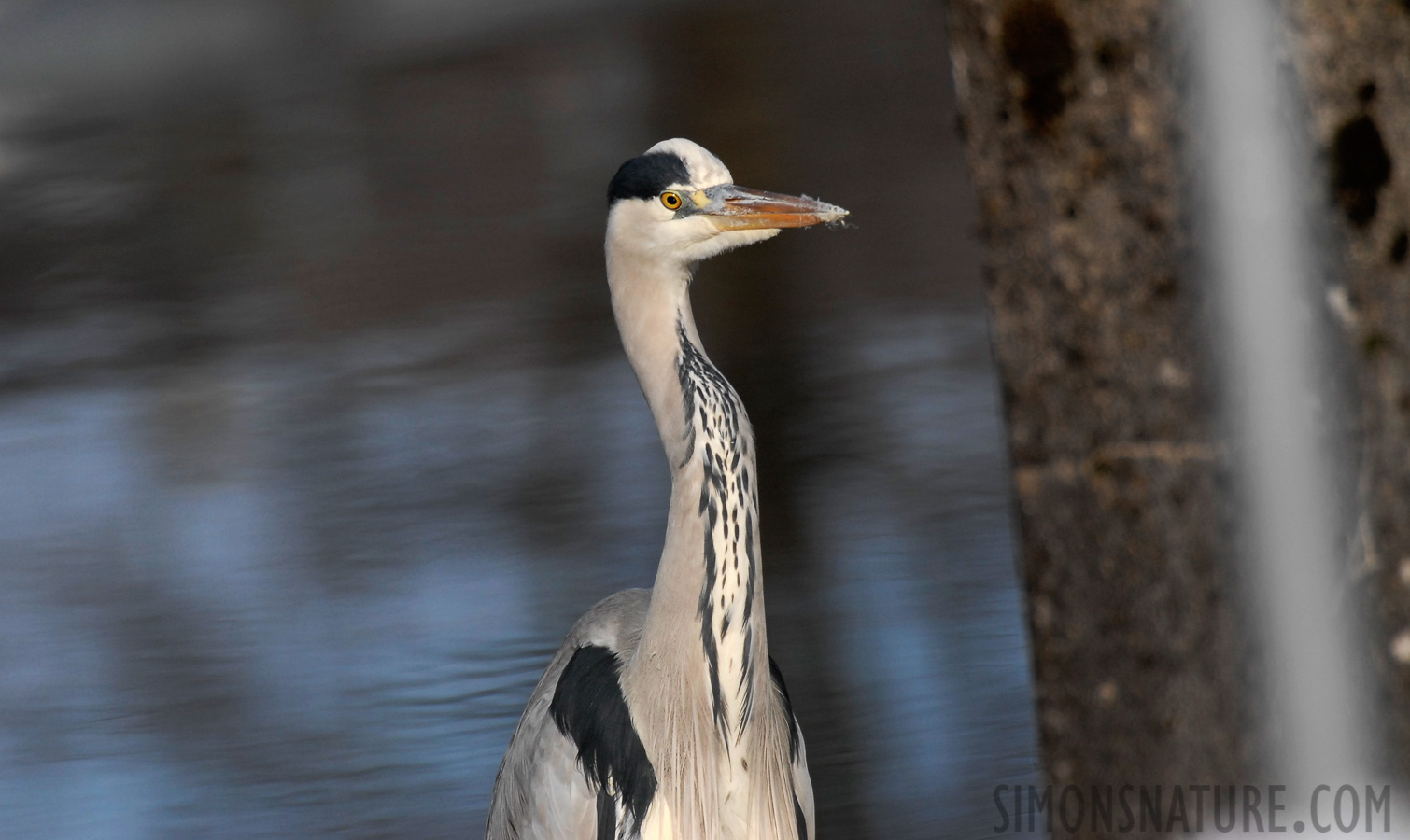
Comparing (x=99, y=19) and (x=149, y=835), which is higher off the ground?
(x=99, y=19)

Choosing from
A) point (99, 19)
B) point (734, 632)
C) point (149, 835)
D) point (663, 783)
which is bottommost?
point (149, 835)

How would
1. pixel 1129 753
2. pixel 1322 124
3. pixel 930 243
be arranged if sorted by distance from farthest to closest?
1. pixel 930 243
2. pixel 1129 753
3. pixel 1322 124

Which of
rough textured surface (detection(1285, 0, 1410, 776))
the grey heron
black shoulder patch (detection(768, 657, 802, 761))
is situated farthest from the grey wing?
rough textured surface (detection(1285, 0, 1410, 776))

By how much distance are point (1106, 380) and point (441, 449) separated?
4869mm

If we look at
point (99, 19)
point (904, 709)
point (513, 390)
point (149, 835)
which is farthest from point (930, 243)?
point (99, 19)

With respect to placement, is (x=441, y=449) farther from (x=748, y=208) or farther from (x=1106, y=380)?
(x=1106, y=380)

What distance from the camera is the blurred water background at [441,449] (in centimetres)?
393

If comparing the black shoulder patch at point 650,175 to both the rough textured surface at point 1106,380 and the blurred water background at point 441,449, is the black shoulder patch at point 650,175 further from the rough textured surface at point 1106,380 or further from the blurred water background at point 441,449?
the blurred water background at point 441,449

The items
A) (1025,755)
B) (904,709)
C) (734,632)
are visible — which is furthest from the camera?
(904,709)

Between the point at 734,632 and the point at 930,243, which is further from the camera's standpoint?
the point at 930,243

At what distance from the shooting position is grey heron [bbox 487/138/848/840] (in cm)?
249

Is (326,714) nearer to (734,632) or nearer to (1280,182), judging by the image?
(734,632)

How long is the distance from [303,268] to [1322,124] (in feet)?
27.4

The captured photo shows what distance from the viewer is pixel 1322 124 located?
4.36 ft
